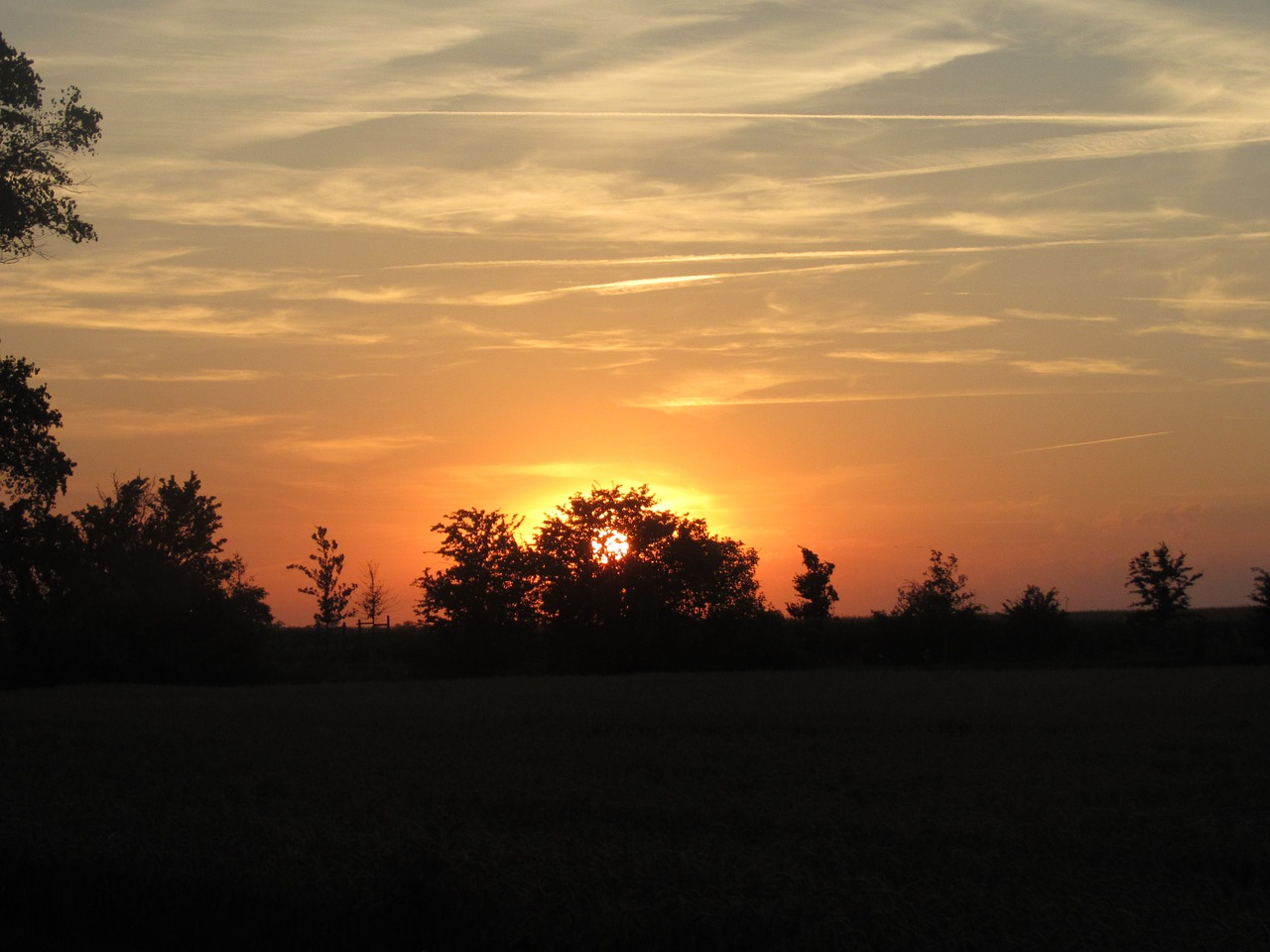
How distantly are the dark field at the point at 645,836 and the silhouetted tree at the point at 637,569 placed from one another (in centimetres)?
3772

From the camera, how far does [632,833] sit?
9.30 m

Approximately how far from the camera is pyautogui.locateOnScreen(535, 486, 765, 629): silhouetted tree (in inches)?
2272

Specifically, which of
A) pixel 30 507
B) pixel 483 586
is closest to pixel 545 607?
pixel 483 586

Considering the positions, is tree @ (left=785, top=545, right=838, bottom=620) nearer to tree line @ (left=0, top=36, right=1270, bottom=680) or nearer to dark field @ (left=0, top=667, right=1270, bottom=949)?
tree line @ (left=0, top=36, right=1270, bottom=680)

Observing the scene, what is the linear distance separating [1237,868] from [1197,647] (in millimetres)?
45596

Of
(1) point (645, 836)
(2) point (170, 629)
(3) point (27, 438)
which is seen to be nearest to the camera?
(1) point (645, 836)

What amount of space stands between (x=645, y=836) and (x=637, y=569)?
49.3m

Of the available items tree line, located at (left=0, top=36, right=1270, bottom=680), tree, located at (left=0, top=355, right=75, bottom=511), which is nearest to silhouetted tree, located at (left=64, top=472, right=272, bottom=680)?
tree line, located at (left=0, top=36, right=1270, bottom=680)

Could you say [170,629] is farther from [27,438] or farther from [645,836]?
[645,836]

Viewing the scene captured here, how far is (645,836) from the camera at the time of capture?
9320mm

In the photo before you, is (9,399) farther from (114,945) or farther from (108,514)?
(108,514)

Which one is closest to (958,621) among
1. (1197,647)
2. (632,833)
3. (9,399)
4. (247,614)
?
(1197,647)

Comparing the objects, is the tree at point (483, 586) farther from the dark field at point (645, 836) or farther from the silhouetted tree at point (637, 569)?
the dark field at point (645, 836)

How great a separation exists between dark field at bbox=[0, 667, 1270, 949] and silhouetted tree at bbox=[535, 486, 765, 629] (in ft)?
124
